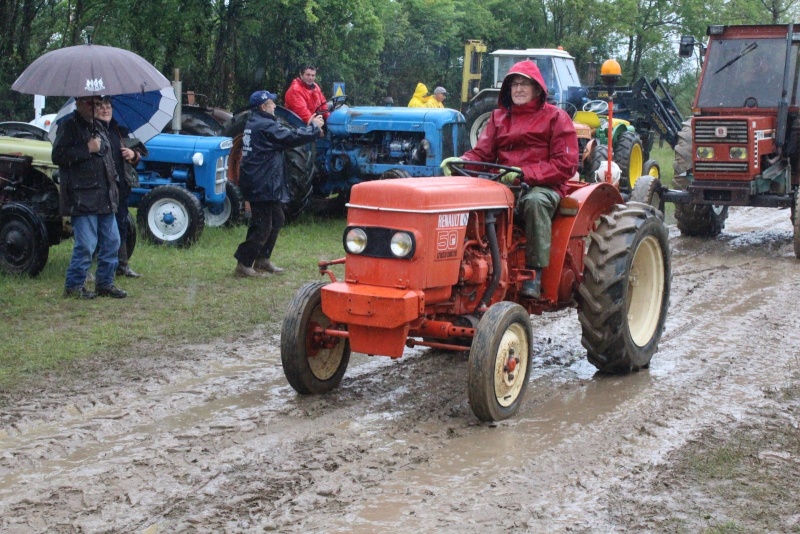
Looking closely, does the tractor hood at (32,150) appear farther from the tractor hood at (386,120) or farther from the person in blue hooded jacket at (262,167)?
the tractor hood at (386,120)

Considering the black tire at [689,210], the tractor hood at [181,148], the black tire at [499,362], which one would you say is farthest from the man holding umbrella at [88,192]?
the black tire at [689,210]

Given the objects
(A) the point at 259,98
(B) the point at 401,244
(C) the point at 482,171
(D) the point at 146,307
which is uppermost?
(A) the point at 259,98

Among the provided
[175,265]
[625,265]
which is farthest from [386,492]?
[175,265]

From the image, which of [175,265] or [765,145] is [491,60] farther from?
[175,265]

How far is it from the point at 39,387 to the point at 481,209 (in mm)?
3014

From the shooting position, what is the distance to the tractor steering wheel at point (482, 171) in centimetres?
635

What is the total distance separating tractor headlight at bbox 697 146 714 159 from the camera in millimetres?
12508

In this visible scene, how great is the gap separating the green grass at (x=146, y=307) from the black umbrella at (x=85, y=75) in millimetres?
1811

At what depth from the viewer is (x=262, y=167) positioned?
9.67 m

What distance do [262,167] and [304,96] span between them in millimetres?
3880

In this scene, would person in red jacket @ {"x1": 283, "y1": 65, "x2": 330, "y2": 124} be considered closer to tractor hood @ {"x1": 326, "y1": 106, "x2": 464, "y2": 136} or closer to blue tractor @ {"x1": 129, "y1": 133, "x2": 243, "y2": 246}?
tractor hood @ {"x1": 326, "y1": 106, "x2": 464, "y2": 136}

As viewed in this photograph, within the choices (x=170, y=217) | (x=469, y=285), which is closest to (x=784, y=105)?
(x=170, y=217)

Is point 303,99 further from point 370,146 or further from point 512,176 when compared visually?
point 512,176

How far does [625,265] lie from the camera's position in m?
6.57
